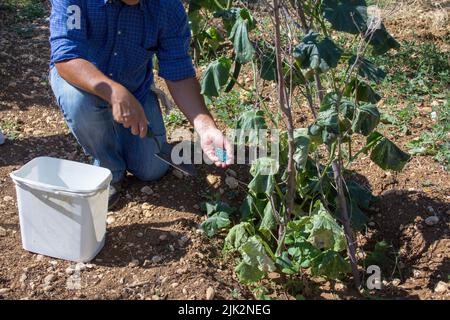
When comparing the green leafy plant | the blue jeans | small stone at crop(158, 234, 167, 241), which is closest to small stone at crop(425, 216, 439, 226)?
the green leafy plant

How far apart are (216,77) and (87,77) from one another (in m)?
Result: 0.50

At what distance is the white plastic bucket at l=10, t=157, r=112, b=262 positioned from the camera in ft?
7.61

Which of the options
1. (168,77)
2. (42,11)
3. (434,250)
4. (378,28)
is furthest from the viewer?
(42,11)

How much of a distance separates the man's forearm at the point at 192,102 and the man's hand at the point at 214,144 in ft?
0.22

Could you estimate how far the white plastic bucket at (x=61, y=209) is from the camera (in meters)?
2.32

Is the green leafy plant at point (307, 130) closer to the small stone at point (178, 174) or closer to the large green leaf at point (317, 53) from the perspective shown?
the large green leaf at point (317, 53)

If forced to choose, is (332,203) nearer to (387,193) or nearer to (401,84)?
(387,193)

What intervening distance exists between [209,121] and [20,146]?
1.09 meters

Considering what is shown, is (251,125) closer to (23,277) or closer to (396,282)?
(396,282)

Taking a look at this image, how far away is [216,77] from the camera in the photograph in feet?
7.35

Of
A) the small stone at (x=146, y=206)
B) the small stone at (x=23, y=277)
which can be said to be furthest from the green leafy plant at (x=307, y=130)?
the small stone at (x=23, y=277)

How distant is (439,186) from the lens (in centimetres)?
283

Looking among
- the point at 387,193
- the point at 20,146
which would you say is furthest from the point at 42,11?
the point at 387,193

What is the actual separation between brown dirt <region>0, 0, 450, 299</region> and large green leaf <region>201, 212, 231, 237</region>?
6 cm
